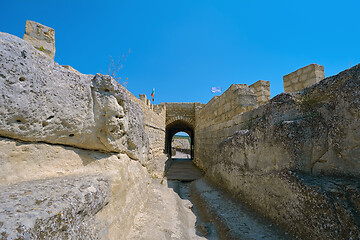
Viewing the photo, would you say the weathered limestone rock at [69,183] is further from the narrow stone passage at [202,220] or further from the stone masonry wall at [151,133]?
the stone masonry wall at [151,133]

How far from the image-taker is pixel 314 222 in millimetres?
1938

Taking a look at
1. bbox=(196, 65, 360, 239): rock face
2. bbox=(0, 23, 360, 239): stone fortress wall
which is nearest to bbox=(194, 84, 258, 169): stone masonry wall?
bbox=(196, 65, 360, 239): rock face

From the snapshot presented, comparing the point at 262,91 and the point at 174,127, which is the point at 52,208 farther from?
the point at 174,127

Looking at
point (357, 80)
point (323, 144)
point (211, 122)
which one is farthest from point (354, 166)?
point (211, 122)

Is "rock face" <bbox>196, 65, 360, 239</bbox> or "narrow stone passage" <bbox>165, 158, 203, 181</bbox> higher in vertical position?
"rock face" <bbox>196, 65, 360, 239</bbox>

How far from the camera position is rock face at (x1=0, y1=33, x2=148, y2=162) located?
1.40 meters

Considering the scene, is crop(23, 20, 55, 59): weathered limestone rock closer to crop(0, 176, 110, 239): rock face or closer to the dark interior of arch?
crop(0, 176, 110, 239): rock face

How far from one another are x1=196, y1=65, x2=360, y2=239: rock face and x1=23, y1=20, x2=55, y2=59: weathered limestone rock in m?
4.95

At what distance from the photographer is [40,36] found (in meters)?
4.20

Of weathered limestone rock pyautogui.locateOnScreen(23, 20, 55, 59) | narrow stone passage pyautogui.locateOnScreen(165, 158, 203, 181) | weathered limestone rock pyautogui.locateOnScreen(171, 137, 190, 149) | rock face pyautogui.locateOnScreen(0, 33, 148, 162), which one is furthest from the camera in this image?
weathered limestone rock pyautogui.locateOnScreen(171, 137, 190, 149)

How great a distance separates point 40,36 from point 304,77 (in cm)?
668

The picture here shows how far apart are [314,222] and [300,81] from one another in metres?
4.20

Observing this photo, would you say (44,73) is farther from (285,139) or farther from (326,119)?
(326,119)

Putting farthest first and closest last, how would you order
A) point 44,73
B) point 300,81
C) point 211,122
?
1. point 211,122
2. point 300,81
3. point 44,73
